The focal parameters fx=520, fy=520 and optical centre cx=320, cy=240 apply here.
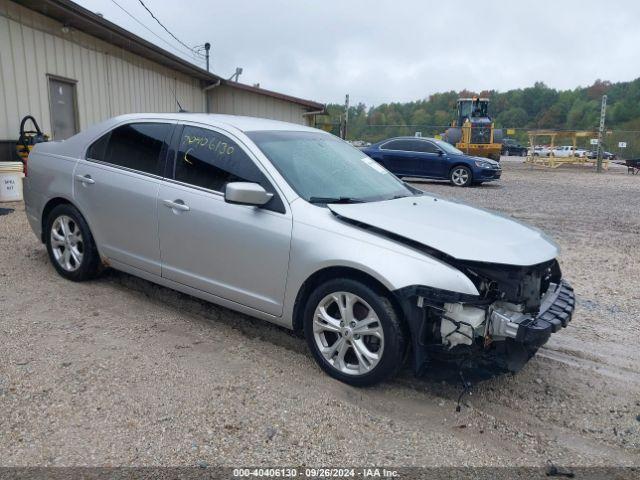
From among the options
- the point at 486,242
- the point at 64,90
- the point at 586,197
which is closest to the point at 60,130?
the point at 64,90

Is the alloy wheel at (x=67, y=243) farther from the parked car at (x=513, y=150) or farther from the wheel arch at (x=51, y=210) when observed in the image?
the parked car at (x=513, y=150)

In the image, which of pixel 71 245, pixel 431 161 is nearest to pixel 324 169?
pixel 71 245

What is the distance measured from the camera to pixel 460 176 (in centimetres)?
1564

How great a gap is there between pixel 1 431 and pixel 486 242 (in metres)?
2.85

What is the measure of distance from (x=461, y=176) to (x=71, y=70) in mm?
10727

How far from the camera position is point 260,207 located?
11.7ft

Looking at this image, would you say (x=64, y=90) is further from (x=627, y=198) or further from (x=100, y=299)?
(x=627, y=198)

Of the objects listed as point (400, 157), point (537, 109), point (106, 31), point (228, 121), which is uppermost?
point (537, 109)

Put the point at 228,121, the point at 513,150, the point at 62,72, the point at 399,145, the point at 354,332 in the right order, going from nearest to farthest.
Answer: the point at 354,332
the point at 228,121
the point at 62,72
the point at 399,145
the point at 513,150

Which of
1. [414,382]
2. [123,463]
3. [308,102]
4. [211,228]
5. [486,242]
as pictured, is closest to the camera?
[123,463]

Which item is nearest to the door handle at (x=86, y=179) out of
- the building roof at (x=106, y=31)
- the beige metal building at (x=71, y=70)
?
the beige metal building at (x=71, y=70)

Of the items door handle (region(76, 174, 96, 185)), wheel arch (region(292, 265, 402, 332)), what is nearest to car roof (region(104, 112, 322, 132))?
door handle (region(76, 174, 96, 185))

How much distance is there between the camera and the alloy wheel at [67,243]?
15.7 feet

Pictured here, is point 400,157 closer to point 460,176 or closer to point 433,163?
Result: point 433,163
